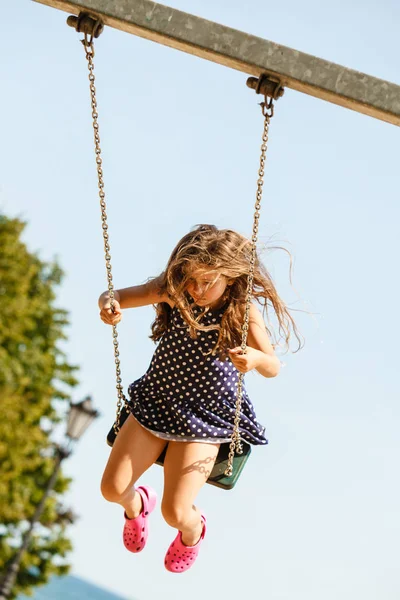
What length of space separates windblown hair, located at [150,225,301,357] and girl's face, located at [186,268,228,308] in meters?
0.02

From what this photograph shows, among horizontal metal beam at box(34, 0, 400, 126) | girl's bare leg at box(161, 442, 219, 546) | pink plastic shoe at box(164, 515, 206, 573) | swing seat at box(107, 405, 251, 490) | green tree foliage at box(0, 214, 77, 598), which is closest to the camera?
horizontal metal beam at box(34, 0, 400, 126)

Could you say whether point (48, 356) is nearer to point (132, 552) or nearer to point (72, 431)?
point (72, 431)

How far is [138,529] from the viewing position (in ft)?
19.9

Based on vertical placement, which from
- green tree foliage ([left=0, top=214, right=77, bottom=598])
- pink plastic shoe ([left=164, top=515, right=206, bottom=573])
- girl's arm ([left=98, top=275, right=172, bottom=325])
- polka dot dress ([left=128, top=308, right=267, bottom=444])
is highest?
green tree foliage ([left=0, top=214, right=77, bottom=598])

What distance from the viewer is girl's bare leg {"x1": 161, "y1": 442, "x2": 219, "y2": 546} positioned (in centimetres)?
548

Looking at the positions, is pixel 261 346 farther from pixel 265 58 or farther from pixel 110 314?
pixel 265 58

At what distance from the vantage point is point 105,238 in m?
5.17

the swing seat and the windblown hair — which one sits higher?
the windblown hair

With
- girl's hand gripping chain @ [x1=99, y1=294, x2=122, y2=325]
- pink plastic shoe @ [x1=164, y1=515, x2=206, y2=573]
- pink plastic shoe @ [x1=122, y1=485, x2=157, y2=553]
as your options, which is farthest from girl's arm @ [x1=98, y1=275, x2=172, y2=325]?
pink plastic shoe @ [x1=164, y1=515, x2=206, y2=573]

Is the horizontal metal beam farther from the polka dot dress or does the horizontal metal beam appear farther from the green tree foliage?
the green tree foliage

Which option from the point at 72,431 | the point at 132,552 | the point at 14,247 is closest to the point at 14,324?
the point at 14,247

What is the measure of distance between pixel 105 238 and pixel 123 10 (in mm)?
1144

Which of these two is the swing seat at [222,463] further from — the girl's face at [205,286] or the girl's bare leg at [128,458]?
the girl's face at [205,286]

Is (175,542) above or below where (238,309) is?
below
